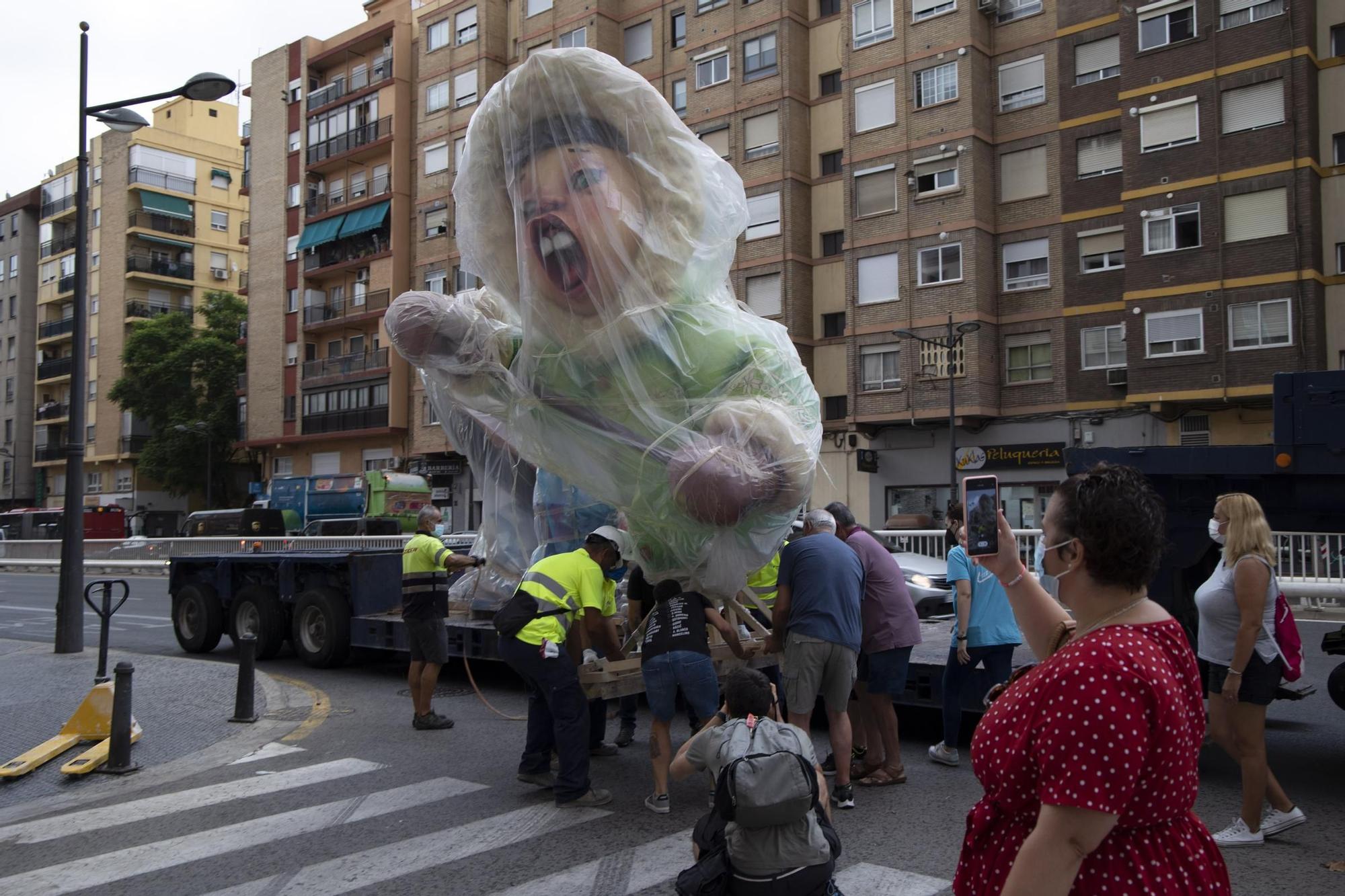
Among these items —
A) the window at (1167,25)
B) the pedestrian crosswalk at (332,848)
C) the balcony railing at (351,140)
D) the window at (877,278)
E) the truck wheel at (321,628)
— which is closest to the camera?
the pedestrian crosswalk at (332,848)

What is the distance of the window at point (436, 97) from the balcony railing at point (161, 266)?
2640 centimetres

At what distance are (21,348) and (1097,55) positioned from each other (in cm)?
6357

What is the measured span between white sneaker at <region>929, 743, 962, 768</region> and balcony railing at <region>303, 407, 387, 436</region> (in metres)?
39.1

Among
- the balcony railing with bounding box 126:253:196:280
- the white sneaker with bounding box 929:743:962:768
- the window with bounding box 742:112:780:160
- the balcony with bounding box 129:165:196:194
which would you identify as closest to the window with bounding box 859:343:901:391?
the window with bounding box 742:112:780:160

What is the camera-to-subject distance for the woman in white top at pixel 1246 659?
5461 millimetres

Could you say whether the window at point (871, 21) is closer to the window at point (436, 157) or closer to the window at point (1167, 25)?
the window at point (1167, 25)

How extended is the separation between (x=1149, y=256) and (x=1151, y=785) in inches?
1080

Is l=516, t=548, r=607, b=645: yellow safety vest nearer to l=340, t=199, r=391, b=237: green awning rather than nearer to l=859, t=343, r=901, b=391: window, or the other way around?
l=859, t=343, r=901, b=391: window

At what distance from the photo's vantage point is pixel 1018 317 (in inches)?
1175

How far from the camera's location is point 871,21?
31.8 m

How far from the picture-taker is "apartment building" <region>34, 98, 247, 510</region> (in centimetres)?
6041

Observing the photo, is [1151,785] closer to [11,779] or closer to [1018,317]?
[11,779]

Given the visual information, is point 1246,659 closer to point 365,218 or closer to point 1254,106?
point 1254,106

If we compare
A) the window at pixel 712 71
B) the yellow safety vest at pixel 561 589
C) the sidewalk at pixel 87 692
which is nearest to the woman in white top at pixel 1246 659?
the yellow safety vest at pixel 561 589
